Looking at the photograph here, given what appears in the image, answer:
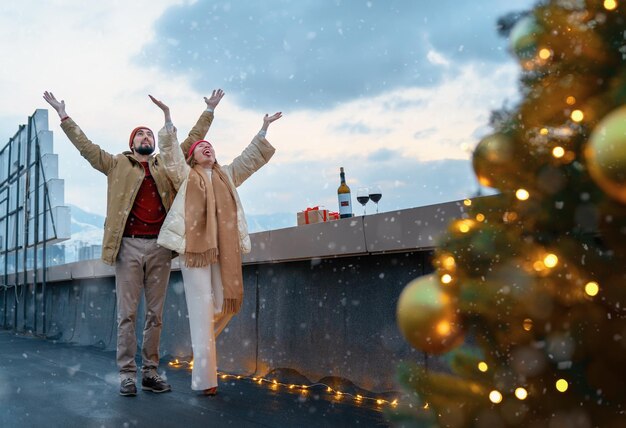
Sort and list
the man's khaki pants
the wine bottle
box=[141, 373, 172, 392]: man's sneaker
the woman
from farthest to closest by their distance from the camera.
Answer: the wine bottle → the man's khaki pants → box=[141, 373, 172, 392]: man's sneaker → the woman

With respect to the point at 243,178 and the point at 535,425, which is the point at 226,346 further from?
the point at 535,425

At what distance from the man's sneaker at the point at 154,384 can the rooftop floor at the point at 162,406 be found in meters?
0.07

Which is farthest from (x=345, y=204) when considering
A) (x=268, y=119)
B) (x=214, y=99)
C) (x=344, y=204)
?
(x=214, y=99)

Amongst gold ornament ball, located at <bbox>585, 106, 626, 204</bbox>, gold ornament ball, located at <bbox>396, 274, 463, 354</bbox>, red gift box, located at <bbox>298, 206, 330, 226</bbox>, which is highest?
red gift box, located at <bbox>298, 206, 330, 226</bbox>

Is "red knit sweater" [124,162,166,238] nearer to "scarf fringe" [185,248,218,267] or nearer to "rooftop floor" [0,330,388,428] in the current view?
"scarf fringe" [185,248,218,267]

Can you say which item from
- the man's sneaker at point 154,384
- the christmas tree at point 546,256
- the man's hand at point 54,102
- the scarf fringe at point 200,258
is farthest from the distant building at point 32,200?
the christmas tree at point 546,256

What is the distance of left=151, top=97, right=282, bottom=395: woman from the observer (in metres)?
4.07

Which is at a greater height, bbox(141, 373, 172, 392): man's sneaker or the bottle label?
the bottle label

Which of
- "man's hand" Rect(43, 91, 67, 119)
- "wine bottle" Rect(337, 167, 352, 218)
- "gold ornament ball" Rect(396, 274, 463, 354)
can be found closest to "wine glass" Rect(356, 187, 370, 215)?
"wine bottle" Rect(337, 167, 352, 218)

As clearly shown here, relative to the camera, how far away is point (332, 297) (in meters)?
4.26

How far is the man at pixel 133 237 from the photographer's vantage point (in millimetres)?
4348

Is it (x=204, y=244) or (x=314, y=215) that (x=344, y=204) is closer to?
(x=314, y=215)

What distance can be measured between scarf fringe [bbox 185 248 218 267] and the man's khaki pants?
1.33 ft

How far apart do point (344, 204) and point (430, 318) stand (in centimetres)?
305
